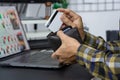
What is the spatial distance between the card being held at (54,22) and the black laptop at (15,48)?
111 mm

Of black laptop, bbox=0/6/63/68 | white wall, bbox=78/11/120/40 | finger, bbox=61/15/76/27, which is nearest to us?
black laptop, bbox=0/6/63/68

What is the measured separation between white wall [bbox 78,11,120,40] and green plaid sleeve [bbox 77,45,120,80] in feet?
4.86

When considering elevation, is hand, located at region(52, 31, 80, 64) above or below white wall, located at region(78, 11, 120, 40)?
above

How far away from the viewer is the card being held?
82cm

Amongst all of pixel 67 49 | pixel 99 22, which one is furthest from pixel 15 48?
pixel 99 22

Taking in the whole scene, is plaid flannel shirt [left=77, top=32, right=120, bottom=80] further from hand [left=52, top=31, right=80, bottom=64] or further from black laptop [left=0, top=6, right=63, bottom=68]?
black laptop [left=0, top=6, right=63, bottom=68]

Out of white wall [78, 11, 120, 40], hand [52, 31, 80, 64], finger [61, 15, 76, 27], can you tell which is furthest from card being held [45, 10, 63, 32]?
white wall [78, 11, 120, 40]

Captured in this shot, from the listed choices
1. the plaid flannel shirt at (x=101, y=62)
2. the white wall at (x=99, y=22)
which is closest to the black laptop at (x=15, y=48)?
the plaid flannel shirt at (x=101, y=62)

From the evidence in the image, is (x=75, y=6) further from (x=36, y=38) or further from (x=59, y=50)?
(x=59, y=50)

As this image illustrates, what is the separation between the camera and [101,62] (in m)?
0.59

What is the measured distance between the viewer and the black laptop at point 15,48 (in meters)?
0.77

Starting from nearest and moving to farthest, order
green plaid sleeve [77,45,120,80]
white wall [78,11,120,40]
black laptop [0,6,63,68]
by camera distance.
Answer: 1. green plaid sleeve [77,45,120,80]
2. black laptop [0,6,63,68]
3. white wall [78,11,120,40]

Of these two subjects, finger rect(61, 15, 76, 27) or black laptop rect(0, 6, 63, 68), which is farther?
finger rect(61, 15, 76, 27)

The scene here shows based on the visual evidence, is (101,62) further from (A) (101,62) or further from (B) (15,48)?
(B) (15,48)
